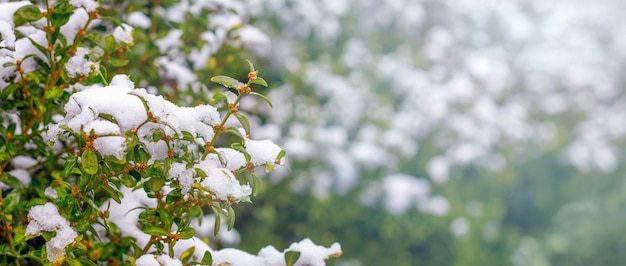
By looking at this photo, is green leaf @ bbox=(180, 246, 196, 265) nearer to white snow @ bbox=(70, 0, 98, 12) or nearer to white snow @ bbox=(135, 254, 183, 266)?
white snow @ bbox=(135, 254, 183, 266)

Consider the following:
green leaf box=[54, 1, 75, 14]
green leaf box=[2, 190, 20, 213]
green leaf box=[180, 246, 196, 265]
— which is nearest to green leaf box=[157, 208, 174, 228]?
green leaf box=[180, 246, 196, 265]

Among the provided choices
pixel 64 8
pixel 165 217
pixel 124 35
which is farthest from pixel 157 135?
pixel 124 35

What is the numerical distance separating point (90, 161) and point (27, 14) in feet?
1.38

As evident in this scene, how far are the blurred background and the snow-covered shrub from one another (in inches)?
26.6

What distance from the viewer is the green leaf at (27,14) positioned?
1353mm

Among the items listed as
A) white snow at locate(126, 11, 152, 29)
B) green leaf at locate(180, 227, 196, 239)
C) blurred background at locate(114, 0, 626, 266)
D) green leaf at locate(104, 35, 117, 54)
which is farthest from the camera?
blurred background at locate(114, 0, 626, 266)

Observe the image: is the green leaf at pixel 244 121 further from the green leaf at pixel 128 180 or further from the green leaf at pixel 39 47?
the green leaf at pixel 39 47

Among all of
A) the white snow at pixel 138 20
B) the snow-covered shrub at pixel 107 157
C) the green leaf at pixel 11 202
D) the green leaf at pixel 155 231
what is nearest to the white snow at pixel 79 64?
the snow-covered shrub at pixel 107 157

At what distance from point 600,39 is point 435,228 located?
539cm

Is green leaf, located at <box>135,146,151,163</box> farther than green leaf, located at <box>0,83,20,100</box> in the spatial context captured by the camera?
No

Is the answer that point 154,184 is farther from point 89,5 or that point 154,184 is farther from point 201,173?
point 89,5

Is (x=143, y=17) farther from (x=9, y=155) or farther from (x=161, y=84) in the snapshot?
(x=9, y=155)

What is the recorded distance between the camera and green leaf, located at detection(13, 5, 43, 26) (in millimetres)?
1353

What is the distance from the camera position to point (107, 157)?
1.16 m
